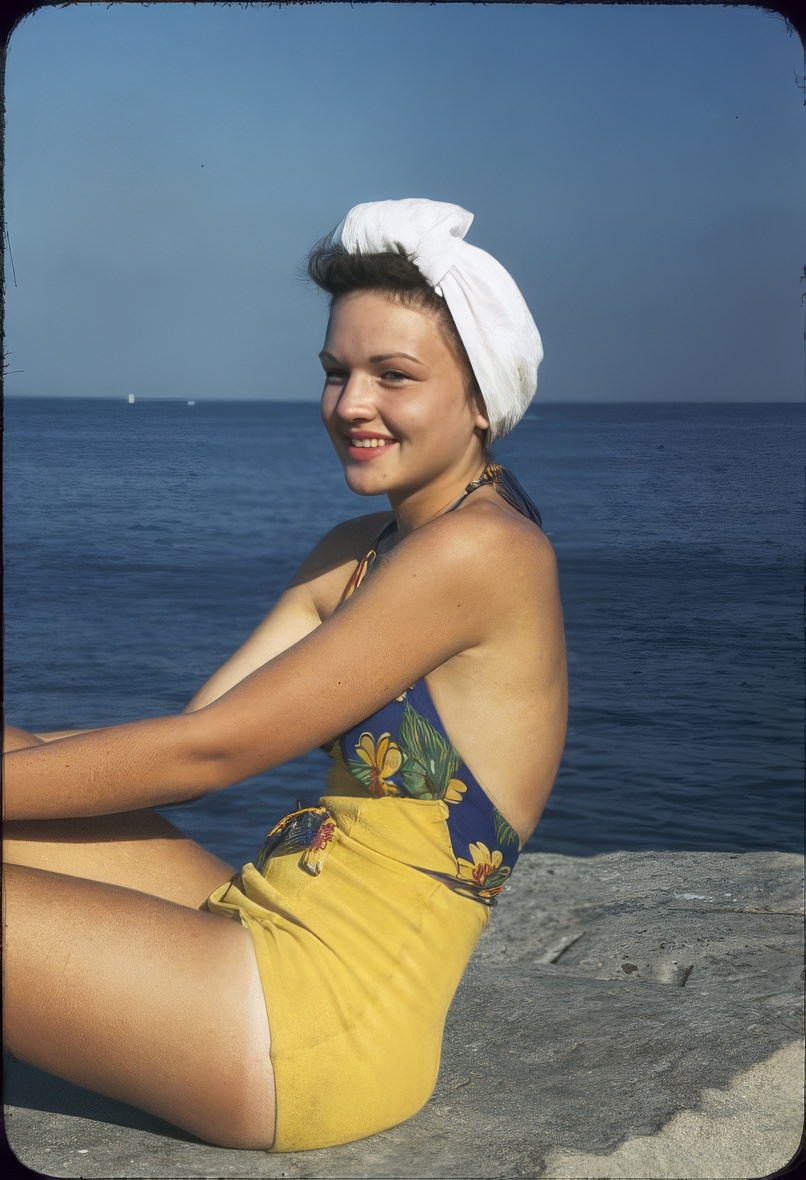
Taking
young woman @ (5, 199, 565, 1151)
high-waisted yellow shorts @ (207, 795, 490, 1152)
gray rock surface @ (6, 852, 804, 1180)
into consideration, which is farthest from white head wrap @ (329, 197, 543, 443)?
gray rock surface @ (6, 852, 804, 1180)

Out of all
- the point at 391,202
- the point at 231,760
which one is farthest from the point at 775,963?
the point at 391,202

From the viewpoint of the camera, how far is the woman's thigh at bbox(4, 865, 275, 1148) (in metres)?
1.88

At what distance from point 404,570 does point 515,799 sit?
424mm

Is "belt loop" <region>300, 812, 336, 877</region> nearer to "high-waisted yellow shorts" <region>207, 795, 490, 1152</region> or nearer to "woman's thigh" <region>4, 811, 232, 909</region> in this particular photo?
"high-waisted yellow shorts" <region>207, 795, 490, 1152</region>

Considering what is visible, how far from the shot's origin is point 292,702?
198 centimetres

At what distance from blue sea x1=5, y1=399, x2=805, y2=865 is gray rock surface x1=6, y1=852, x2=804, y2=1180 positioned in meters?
0.92

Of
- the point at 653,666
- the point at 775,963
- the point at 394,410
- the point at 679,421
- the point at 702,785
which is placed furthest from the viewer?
the point at 679,421

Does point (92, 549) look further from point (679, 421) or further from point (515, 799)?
point (515, 799)

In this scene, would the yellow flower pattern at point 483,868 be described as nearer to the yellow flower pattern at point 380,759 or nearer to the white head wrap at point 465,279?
the yellow flower pattern at point 380,759

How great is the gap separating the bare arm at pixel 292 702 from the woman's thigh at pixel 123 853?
0.20 meters

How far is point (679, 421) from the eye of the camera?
755 centimetres

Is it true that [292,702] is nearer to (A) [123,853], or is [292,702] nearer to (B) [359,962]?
(B) [359,962]

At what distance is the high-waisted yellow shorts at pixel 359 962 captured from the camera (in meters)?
1.94

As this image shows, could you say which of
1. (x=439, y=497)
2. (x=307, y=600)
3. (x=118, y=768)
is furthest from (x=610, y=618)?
(x=118, y=768)
